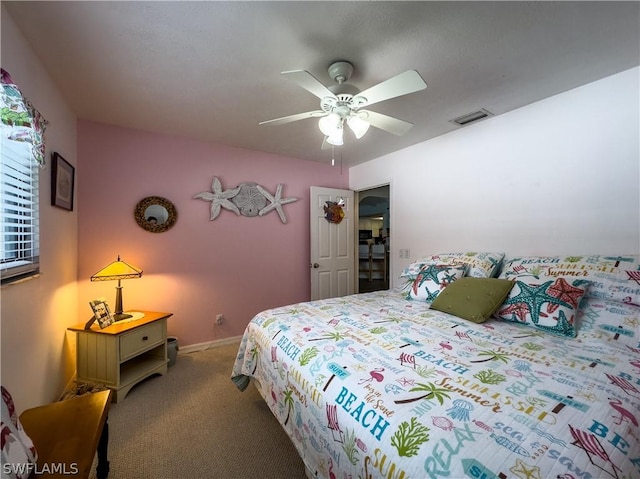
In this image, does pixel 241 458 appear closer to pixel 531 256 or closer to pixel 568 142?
pixel 531 256

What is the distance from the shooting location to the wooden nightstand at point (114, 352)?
2.00 metres

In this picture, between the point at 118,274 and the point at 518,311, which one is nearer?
the point at 518,311

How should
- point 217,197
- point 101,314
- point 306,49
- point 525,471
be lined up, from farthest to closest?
point 217,197
point 101,314
point 306,49
point 525,471

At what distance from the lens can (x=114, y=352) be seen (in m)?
1.99

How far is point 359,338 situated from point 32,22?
2.31m

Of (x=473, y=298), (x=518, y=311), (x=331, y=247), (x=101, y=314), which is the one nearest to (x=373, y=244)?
(x=331, y=247)

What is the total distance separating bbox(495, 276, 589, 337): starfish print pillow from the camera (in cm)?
151

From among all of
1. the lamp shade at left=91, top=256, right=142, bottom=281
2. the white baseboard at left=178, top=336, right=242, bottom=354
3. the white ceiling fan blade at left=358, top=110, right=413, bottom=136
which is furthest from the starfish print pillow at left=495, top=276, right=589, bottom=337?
the lamp shade at left=91, top=256, right=142, bottom=281

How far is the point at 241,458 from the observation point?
1.50 metres

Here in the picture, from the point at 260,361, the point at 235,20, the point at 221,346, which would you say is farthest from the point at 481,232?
the point at 221,346

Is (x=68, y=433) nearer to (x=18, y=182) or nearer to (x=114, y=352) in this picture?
(x=114, y=352)

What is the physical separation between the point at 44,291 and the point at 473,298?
2800 mm

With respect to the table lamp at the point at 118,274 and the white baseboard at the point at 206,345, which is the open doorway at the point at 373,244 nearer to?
the white baseboard at the point at 206,345

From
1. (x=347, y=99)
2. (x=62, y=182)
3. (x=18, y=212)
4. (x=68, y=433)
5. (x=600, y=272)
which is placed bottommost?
(x=68, y=433)
